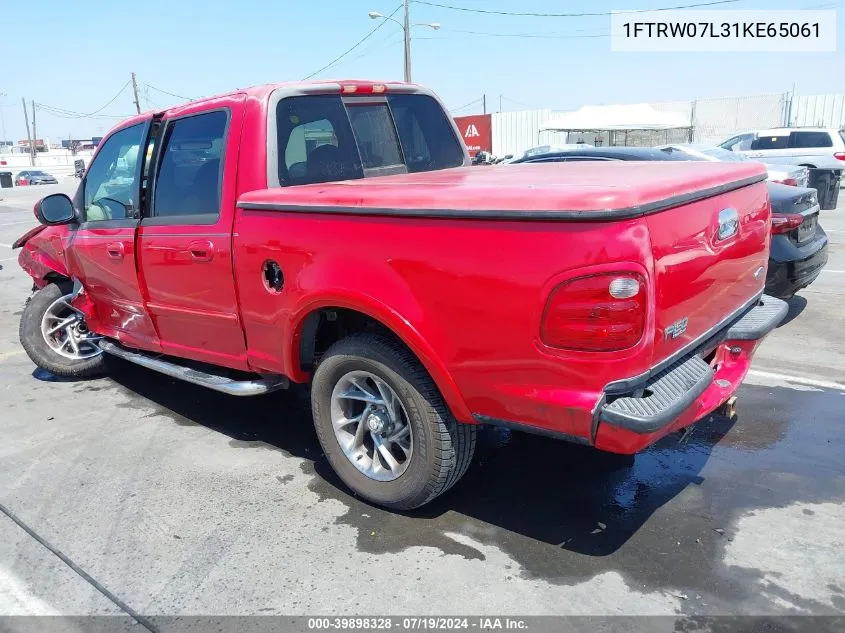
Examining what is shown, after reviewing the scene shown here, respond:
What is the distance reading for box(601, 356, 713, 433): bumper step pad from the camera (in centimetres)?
245

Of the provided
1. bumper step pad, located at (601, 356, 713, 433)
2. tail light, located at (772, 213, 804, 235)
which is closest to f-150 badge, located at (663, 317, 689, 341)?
bumper step pad, located at (601, 356, 713, 433)

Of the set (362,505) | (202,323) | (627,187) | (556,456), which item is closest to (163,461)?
(202,323)

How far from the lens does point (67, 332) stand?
18.5 ft

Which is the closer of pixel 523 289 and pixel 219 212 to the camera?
pixel 523 289

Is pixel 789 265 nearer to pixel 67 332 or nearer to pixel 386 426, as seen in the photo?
pixel 386 426

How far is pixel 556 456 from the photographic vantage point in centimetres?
387

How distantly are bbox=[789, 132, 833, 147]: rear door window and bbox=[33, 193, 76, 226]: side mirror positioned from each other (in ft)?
60.2

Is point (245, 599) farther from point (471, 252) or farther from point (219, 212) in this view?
point (219, 212)

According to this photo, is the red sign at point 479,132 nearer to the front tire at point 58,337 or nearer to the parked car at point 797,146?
the parked car at point 797,146

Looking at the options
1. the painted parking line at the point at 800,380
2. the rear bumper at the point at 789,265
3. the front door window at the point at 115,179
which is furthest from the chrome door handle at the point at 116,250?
the rear bumper at the point at 789,265

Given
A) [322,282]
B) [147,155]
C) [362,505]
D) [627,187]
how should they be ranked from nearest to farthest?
1. [627,187]
2. [322,282]
3. [362,505]
4. [147,155]

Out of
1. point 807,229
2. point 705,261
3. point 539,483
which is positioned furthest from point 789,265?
point 539,483

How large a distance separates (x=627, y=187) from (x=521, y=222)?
→ 0.40 metres

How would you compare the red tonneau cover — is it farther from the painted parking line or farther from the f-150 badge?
the painted parking line
